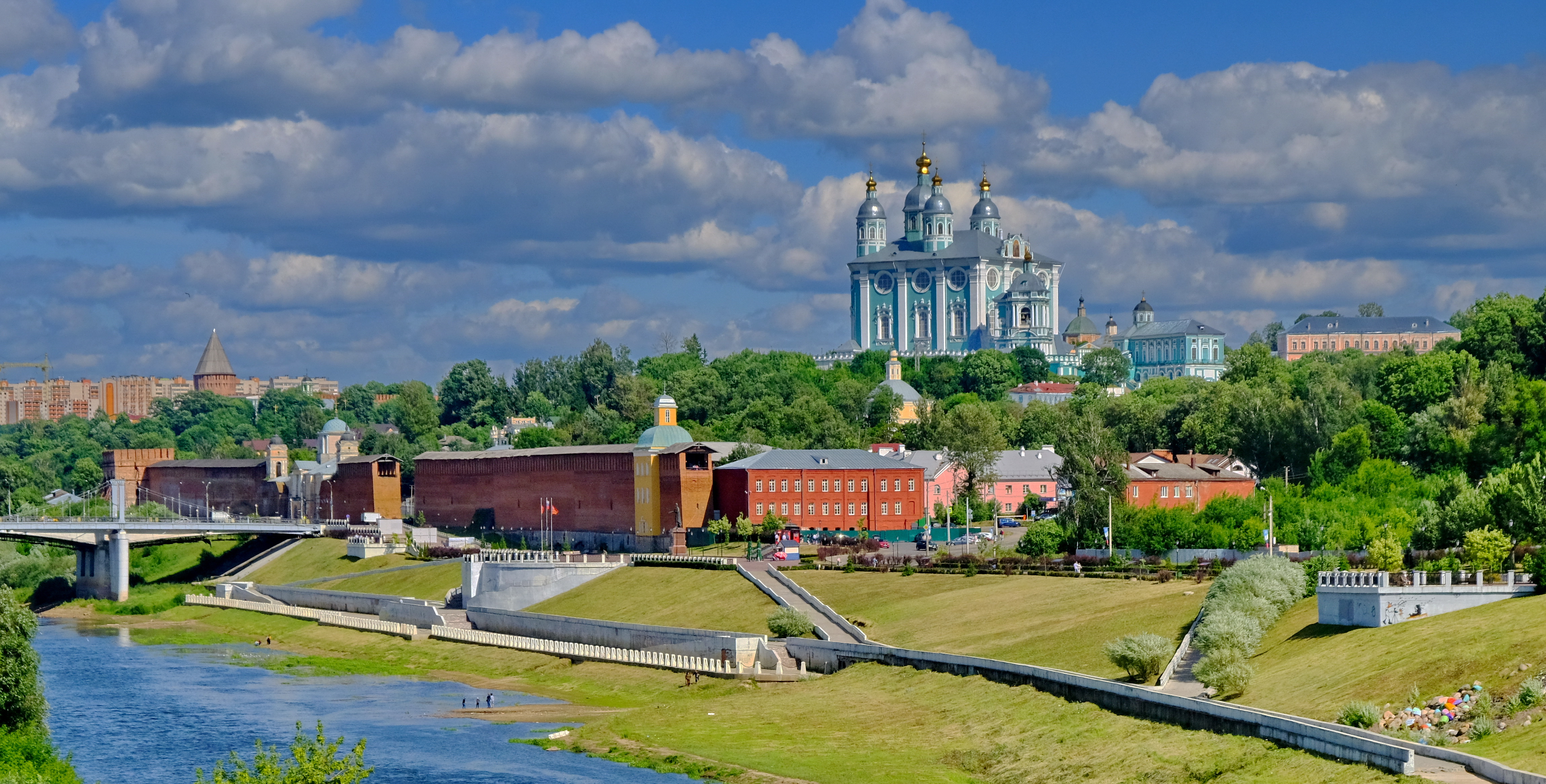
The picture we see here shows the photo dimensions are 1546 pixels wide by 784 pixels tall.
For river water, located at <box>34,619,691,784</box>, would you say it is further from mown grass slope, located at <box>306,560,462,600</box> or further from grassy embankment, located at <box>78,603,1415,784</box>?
mown grass slope, located at <box>306,560,462,600</box>

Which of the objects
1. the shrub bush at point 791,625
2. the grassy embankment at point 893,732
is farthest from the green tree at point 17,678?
the shrub bush at point 791,625

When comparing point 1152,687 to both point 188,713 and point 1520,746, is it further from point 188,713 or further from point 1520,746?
point 188,713

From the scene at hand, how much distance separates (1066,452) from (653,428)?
34.6 m

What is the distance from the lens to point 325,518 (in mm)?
160375

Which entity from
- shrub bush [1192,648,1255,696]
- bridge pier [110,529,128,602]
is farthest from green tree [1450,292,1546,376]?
bridge pier [110,529,128,602]

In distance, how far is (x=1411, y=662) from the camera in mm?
48812

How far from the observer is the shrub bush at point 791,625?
74312mm

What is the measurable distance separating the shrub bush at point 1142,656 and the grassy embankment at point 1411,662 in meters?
2.59

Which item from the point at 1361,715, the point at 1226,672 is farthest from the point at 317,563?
the point at 1361,715

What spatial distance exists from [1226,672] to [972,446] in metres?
72.7

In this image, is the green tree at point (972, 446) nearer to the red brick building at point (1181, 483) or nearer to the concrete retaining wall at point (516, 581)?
the red brick building at point (1181, 483)

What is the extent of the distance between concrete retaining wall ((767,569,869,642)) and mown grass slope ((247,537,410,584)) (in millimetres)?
38687

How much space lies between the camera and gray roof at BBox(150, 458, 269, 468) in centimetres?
17350

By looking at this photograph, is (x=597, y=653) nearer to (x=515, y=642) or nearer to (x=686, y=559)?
(x=515, y=642)
